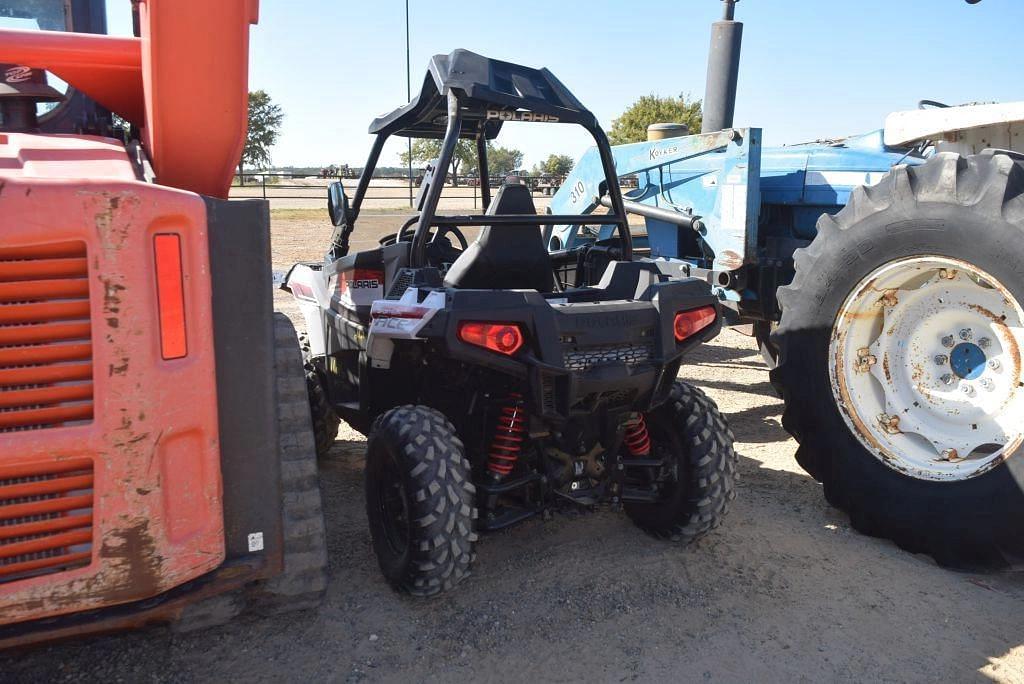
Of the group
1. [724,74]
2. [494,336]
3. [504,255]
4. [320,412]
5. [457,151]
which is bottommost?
[320,412]

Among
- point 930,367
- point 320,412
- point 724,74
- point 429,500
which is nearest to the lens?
point 429,500

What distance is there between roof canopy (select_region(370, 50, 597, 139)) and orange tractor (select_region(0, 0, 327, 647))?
1264mm

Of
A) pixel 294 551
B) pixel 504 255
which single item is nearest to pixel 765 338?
pixel 504 255

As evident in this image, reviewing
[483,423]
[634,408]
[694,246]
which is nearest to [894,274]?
[634,408]

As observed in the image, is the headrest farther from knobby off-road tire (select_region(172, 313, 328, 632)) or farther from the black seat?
knobby off-road tire (select_region(172, 313, 328, 632))

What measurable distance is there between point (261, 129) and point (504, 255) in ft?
177

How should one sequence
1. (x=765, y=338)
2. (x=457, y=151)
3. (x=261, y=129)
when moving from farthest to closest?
(x=261, y=129) → (x=765, y=338) → (x=457, y=151)

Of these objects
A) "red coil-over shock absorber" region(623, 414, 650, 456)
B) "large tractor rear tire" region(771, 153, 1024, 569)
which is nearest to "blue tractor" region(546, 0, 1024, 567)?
"large tractor rear tire" region(771, 153, 1024, 569)

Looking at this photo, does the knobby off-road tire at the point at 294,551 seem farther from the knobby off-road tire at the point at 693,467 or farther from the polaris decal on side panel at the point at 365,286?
the knobby off-road tire at the point at 693,467

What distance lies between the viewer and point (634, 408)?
11.1 ft

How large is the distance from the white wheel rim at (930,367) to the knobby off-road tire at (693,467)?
75cm

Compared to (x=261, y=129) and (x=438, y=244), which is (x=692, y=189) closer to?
(x=438, y=244)

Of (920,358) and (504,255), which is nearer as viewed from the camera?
(504,255)

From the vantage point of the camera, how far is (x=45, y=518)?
2033 mm
